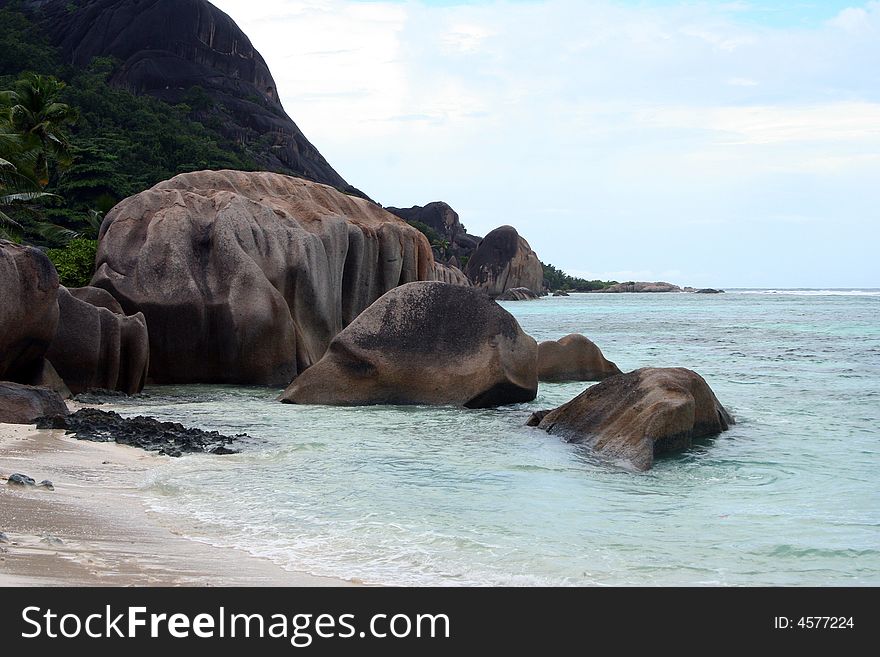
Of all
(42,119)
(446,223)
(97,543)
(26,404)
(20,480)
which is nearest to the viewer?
(97,543)

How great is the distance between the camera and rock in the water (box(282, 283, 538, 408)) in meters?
12.9

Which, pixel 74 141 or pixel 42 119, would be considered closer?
pixel 42 119

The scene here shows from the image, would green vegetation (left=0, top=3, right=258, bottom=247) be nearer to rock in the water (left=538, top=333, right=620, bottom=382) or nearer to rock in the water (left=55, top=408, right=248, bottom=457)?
rock in the water (left=538, top=333, right=620, bottom=382)

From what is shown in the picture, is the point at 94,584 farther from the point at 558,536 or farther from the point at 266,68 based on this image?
the point at 266,68

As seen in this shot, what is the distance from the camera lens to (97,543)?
5285 mm

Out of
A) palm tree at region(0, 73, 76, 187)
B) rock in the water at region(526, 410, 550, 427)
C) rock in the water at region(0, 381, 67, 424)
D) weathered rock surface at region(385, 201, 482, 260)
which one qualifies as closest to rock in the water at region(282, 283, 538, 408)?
rock in the water at region(526, 410, 550, 427)

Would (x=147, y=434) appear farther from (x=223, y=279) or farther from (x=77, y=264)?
(x=77, y=264)

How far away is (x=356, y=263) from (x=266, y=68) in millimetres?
75689

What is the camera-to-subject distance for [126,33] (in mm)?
80062

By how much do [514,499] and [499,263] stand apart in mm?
80635

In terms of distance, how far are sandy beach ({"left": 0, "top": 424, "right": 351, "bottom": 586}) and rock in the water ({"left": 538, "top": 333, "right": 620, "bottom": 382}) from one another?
34.5 feet

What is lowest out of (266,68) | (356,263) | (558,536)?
(558,536)

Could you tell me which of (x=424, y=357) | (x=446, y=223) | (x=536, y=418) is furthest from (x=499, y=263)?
(x=536, y=418)
